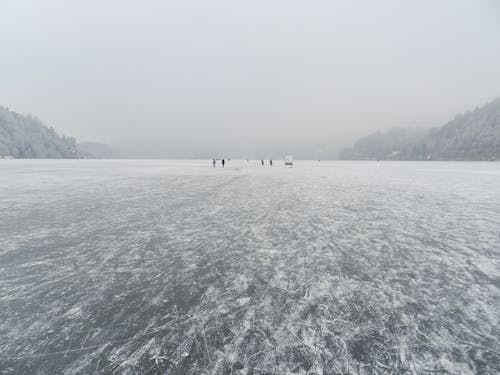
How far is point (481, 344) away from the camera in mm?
2689

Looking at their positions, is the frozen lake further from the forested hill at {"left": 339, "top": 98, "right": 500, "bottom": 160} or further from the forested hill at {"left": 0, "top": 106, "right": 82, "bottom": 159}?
the forested hill at {"left": 339, "top": 98, "right": 500, "bottom": 160}

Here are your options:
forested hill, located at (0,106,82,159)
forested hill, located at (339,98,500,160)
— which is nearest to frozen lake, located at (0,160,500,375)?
forested hill, located at (0,106,82,159)

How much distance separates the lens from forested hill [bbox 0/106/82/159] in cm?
11725

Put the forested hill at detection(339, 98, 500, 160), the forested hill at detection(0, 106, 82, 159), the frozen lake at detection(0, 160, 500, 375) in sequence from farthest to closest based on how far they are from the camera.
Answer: the forested hill at detection(339, 98, 500, 160) < the forested hill at detection(0, 106, 82, 159) < the frozen lake at detection(0, 160, 500, 375)

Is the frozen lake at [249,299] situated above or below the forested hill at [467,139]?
below

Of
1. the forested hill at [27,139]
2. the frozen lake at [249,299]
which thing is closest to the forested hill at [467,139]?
the frozen lake at [249,299]

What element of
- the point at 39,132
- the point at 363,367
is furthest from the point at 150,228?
the point at 39,132

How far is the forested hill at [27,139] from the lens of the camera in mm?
117250

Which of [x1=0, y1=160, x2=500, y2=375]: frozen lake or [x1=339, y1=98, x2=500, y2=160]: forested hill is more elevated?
[x1=339, y1=98, x2=500, y2=160]: forested hill

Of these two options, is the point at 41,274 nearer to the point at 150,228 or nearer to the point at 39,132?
the point at 150,228

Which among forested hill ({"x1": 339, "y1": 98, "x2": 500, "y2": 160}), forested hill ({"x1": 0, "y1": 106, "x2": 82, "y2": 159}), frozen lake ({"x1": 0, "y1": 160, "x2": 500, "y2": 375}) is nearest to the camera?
frozen lake ({"x1": 0, "y1": 160, "x2": 500, "y2": 375})

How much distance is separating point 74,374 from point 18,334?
44.3 inches

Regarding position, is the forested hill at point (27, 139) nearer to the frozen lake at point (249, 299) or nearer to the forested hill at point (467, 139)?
the frozen lake at point (249, 299)

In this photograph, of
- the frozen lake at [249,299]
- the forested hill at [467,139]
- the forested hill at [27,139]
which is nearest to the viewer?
the frozen lake at [249,299]
